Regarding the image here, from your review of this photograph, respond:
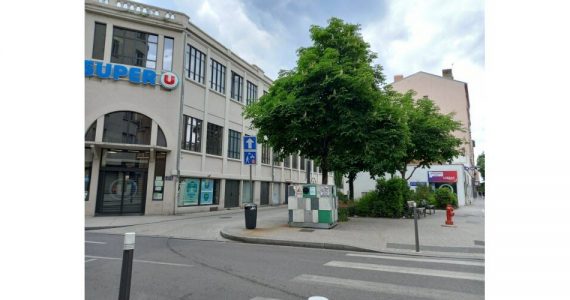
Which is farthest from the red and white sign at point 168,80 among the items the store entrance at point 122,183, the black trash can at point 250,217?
the black trash can at point 250,217

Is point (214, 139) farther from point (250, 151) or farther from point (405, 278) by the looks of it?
point (405, 278)

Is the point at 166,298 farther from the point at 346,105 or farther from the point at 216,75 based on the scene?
the point at 216,75

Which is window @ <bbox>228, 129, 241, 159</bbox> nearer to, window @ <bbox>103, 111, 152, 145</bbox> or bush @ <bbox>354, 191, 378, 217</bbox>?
window @ <bbox>103, 111, 152, 145</bbox>

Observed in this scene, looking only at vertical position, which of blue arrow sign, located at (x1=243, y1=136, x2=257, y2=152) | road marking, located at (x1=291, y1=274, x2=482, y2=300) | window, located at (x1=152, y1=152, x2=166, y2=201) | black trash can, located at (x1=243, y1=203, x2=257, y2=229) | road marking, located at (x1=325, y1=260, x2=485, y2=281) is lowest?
road marking, located at (x1=325, y1=260, x2=485, y2=281)

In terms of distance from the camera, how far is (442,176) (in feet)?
101

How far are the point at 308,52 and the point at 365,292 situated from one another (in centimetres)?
1085

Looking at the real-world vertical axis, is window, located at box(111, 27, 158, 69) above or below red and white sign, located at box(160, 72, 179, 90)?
above

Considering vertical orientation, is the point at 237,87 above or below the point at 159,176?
above

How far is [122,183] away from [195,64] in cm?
927

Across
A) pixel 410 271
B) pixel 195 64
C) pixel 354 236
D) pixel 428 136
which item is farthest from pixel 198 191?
pixel 410 271

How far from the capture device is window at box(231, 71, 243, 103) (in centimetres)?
2674

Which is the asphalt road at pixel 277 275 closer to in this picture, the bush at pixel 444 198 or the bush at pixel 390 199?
the bush at pixel 390 199

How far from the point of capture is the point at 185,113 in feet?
69.1

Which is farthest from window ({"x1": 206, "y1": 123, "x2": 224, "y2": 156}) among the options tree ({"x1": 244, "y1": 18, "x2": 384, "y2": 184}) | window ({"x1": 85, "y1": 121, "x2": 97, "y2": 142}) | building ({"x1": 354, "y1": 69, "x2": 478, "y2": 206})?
building ({"x1": 354, "y1": 69, "x2": 478, "y2": 206})
